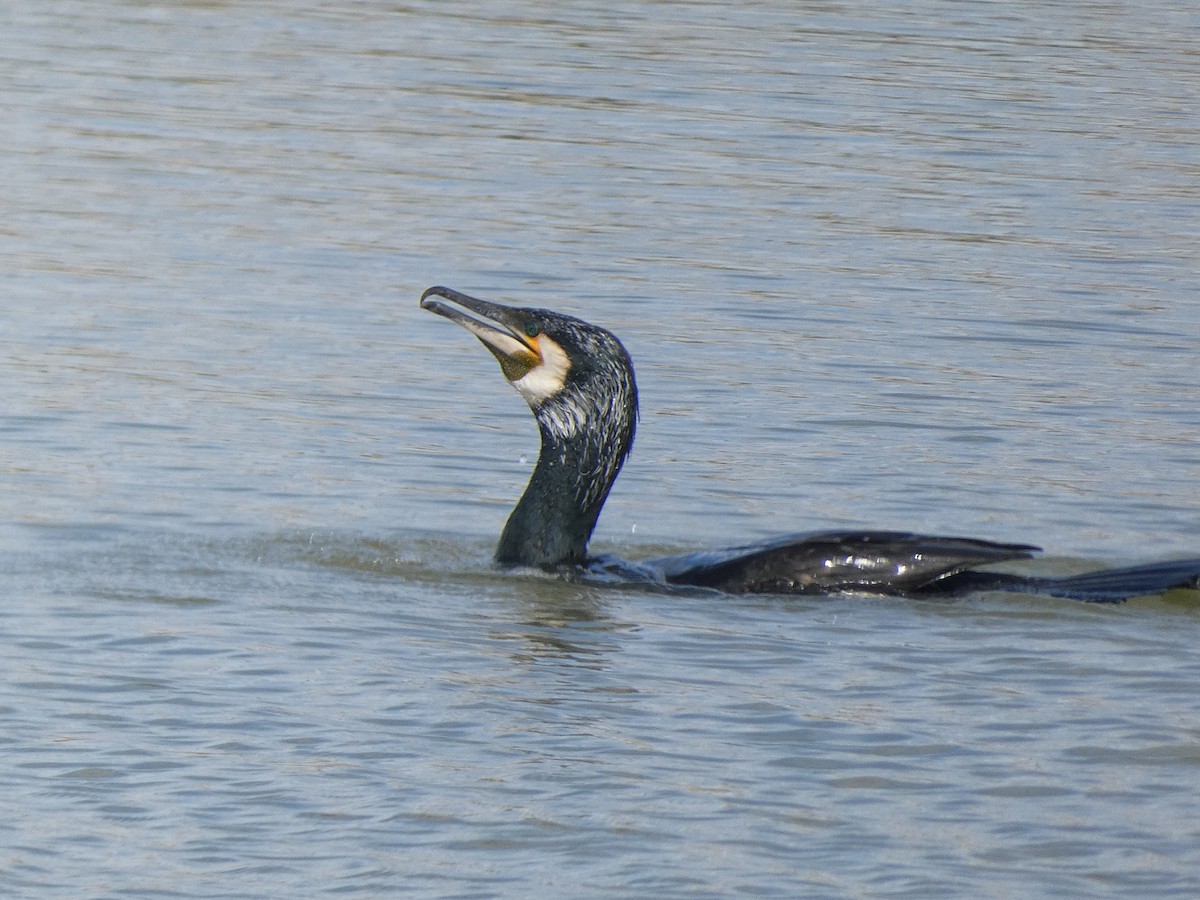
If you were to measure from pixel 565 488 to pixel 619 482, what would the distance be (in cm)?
163

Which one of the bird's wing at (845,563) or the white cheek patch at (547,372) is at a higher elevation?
the white cheek patch at (547,372)

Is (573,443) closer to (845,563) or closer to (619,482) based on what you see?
(845,563)

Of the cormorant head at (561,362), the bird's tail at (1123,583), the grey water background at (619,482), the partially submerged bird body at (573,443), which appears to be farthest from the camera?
the cormorant head at (561,362)

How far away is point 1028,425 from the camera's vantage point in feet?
37.4

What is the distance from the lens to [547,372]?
892 centimetres

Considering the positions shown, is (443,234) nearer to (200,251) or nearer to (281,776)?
(200,251)

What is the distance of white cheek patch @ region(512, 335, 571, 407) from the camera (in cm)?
888

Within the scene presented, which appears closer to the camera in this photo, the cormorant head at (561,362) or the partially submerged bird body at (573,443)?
the partially submerged bird body at (573,443)

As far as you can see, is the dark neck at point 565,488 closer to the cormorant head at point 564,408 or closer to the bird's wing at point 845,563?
the cormorant head at point 564,408

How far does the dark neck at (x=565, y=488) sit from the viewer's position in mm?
8914

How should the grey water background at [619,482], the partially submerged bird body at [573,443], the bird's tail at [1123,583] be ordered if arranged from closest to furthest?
1. the grey water background at [619,482]
2. the bird's tail at [1123,583]
3. the partially submerged bird body at [573,443]

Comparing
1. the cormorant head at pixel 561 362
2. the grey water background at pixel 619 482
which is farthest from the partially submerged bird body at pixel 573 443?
the grey water background at pixel 619 482

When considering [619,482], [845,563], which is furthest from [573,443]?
[619,482]

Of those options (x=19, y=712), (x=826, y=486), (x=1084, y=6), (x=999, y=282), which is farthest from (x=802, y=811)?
(x=1084, y=6)
